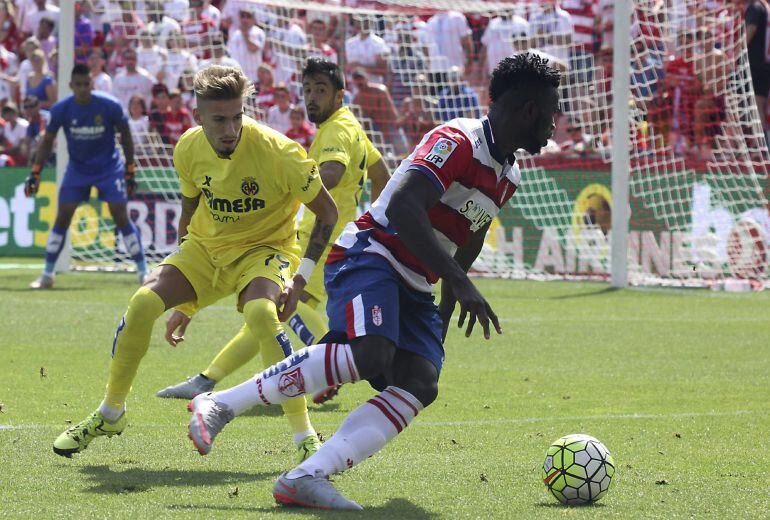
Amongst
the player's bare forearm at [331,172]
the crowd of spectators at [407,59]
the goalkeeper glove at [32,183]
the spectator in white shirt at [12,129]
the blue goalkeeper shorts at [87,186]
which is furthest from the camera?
the spectator in white shirt at [12,129]

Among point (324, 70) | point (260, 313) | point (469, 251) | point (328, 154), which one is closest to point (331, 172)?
point (328, 154)

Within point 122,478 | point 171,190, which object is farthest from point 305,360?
point 171,190

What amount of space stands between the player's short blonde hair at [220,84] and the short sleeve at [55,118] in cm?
921

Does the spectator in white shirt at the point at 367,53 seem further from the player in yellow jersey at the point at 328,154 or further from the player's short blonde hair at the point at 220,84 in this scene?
the player's short blonde hair at the point at 220,84

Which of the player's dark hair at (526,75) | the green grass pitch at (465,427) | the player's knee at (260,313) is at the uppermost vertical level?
the player's dark hair at (526,75)

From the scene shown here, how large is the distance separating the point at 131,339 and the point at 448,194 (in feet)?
5.85

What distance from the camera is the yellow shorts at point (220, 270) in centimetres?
612

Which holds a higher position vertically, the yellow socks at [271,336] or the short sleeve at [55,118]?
the short sleeve at [55,118]

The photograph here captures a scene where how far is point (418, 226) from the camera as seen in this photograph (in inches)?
185

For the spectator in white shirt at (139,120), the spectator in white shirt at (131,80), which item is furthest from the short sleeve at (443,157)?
the spectator in white shirt at (131,80)

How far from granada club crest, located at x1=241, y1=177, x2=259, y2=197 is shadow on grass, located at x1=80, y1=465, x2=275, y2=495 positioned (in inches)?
56.6

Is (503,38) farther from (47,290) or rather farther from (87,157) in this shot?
(47,290)

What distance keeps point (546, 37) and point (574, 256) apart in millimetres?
3591

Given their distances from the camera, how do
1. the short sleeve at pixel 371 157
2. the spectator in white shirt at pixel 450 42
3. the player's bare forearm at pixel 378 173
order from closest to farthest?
the short sleeve at pixel 371 157 → the player's bare forearm at pixel 378 173 → the spectator in white shirt at pixel 450 42
